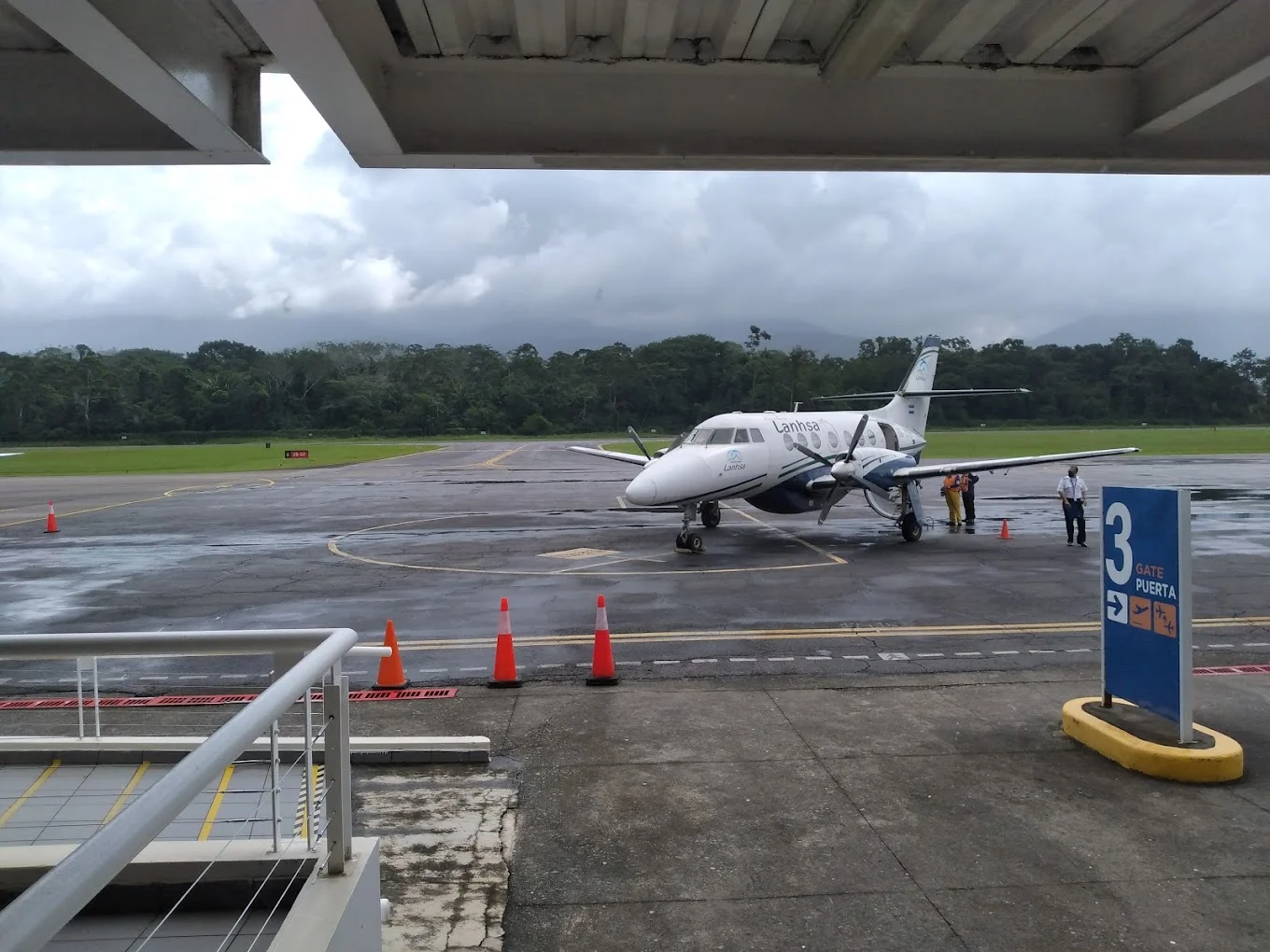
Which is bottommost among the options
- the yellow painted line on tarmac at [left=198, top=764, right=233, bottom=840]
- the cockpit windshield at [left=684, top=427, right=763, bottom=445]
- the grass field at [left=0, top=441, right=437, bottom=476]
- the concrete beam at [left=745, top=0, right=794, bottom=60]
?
the yellow painted line on tarmac at [left=198, top=764, right=233, bottom=840]

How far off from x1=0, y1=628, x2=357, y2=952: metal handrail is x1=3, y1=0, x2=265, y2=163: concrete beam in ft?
7.42

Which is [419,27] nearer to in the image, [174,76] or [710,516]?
[174,76]

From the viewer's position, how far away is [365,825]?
6.27 metres

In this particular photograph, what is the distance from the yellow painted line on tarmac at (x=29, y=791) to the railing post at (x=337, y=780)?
3920mm

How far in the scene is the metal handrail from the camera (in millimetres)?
1484

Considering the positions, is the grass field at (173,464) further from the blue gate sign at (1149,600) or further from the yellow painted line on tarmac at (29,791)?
the blue gate sign at (1149,600)

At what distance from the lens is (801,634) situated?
11.9 m

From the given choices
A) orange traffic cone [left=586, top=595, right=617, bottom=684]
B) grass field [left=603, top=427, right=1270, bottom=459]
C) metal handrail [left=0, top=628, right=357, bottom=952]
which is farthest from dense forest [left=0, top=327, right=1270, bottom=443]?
metal handrail [left=0, top=628, right=357, bottom=952]

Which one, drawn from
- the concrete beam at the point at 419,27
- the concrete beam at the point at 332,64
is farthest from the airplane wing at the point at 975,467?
the concrete beam at the point at 419,27

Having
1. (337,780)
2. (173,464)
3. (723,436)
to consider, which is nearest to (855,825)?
(337,780)

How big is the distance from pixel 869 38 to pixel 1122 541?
18.0 feet

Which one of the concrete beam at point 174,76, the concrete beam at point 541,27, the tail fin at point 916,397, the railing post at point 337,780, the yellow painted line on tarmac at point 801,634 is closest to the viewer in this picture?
the railing post at point 337,780

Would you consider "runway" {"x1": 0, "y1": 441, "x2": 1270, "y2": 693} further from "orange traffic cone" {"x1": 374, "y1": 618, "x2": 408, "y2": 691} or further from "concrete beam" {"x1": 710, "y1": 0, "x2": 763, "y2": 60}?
"concrete beam" {"x1": 710, "y1": 0, "x2": 763, "y2": 60}

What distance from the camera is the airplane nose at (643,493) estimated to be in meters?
18.1
